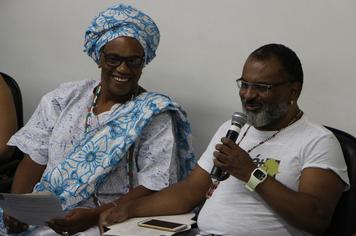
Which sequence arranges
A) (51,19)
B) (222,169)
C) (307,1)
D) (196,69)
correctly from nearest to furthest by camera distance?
(222,169) < (307,1) < (196,69) < (51,19)

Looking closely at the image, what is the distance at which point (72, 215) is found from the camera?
237cm

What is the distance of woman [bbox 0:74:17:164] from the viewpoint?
2.97m

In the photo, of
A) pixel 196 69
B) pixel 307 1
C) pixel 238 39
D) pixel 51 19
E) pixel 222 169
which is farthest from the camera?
pixel 51 19

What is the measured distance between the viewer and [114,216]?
2.22 m

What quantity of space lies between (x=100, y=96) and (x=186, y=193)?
0.69m

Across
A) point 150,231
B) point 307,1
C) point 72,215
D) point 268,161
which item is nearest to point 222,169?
point 268,161

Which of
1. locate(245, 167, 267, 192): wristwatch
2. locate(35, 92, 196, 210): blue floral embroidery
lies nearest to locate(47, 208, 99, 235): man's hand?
locate(35, 92, 196, 210): blue floral embroidery

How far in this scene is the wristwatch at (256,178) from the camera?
193 centimetres

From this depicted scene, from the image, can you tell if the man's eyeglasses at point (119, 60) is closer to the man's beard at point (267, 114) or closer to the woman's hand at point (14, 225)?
the man's beard at point (267, 114)

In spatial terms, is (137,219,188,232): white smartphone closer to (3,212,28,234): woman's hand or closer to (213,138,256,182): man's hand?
(213,138,256,182): man's hand

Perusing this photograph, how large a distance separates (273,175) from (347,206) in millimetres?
274

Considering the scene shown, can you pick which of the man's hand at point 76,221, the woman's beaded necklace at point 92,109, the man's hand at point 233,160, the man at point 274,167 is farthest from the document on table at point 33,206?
the man's hand at point 233,160

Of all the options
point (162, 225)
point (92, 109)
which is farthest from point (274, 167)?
point (92, 109)

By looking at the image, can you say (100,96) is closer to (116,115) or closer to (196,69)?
(116,115)
